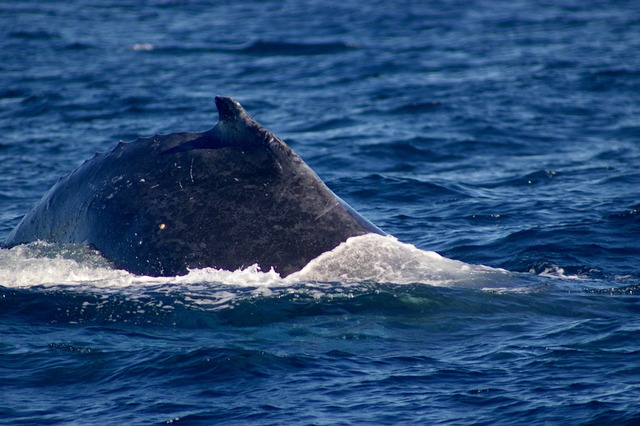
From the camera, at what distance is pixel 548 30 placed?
3195cm

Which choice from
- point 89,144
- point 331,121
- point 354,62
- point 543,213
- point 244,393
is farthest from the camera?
point 354,62

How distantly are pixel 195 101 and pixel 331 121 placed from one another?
3.78 meters

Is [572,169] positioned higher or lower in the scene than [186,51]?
lower

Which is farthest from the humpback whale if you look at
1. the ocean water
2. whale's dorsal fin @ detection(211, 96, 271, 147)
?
the ocean water

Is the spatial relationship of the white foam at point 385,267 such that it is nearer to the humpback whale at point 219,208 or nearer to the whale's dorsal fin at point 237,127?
the humpback whale at point 219,208

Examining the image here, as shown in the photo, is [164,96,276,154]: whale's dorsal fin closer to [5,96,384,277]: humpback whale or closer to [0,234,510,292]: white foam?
[5,96,384,277]: humpback whale

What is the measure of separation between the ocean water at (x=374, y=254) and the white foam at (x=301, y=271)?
0.03 meters

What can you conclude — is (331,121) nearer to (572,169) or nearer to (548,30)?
(572,169)

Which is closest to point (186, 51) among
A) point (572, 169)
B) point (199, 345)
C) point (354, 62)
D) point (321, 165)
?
point (354, 62)

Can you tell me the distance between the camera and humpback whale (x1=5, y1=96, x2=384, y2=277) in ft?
30.6

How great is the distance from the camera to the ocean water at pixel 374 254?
7719 mm

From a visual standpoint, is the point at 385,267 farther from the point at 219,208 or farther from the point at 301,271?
the point at 219,208

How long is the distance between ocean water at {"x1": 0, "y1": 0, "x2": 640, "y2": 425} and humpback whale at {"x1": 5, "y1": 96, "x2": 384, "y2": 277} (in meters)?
0.19

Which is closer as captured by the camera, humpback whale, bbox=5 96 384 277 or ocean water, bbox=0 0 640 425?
ocean water, bbox=0 0 640 425
